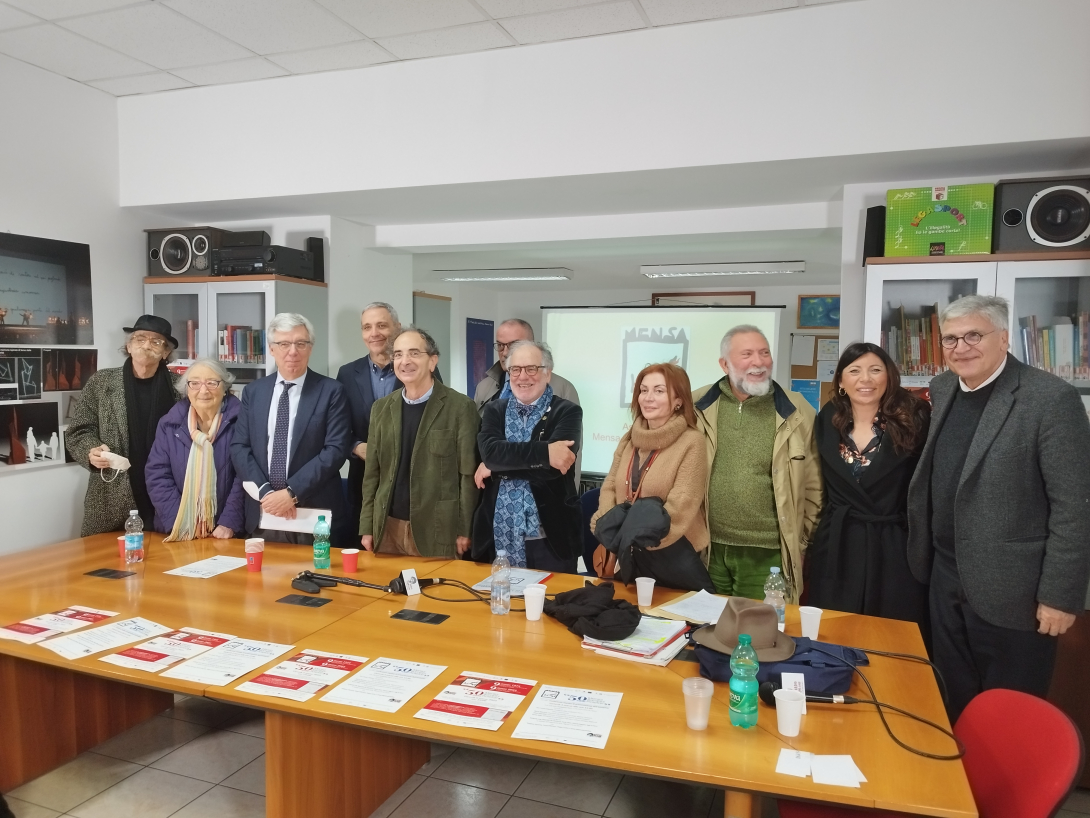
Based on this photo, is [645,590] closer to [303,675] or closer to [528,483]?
[528,483]

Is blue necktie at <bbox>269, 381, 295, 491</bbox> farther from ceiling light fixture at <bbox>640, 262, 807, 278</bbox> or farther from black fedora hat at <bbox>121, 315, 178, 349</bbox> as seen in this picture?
ceiling light fixture at <bbox>640, 262, 807, 278</bbox>

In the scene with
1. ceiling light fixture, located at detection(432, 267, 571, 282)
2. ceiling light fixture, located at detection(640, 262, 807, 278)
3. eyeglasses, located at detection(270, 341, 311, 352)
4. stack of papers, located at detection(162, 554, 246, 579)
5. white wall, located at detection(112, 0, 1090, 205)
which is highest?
white wall, located at detection(112, 0, 1090, 205)

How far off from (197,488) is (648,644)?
221 centimetres

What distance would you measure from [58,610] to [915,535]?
2911 mm

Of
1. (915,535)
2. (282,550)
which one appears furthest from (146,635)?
(915,535)

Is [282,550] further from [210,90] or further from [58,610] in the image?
[210,90]

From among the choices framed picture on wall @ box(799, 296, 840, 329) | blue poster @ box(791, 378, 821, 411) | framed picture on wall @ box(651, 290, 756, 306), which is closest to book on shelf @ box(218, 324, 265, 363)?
framed picture on wall @ box(651, 290, 756, 306)

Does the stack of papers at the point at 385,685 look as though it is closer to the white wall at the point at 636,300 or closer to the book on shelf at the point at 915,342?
the book on shelf at the point at 915,342

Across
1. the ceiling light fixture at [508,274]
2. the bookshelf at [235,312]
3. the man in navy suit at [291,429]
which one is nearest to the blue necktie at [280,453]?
the man in navy suit at [291,429]

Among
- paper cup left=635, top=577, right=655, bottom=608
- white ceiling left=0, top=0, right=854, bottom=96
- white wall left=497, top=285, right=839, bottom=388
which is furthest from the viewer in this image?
white wall left=497, top=285, right=839, bottom=388

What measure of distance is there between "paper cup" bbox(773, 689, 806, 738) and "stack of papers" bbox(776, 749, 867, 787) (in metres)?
0.06

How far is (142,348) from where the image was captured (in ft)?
11.5

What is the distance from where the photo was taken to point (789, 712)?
157 cm

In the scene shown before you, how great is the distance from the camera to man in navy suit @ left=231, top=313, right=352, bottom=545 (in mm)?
3115
